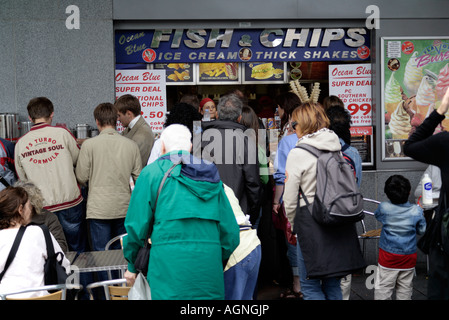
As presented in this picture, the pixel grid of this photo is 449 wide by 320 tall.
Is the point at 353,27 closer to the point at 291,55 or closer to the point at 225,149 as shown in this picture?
the point at 291,55

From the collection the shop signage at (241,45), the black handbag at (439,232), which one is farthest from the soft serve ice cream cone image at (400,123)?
the black handbag at (439,232)

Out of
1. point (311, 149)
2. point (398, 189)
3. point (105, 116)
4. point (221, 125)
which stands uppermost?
point (105, 116)

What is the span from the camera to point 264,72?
7.59 m

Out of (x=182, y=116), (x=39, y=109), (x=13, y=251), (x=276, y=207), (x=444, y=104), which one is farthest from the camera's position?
(x=276, y=207)

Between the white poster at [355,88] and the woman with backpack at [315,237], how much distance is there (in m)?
3.30

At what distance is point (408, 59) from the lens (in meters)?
7.30

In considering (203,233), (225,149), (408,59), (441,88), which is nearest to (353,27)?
(408,59)

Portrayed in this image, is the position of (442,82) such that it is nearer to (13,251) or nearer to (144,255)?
(144,255)

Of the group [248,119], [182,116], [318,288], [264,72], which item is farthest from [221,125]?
[264,72]

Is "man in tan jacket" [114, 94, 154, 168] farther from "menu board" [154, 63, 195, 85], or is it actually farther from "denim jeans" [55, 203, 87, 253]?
A: "menu board" [154, 63, 195, 85]

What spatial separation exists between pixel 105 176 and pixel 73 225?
59 centimetres

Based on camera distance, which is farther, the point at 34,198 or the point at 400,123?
the point at 400,123

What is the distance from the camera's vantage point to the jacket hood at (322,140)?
4203mm
